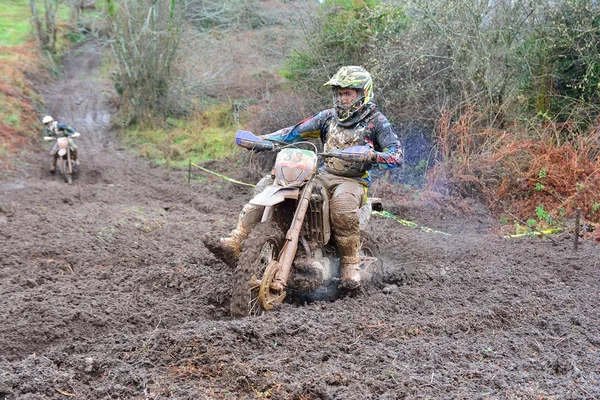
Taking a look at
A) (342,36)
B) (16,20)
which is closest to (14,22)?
(16,20)

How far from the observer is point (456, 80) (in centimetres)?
1368

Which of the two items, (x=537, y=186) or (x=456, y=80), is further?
(x=456, y=80)

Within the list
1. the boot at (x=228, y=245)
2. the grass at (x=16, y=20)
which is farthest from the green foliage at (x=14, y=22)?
the boot at (x=228, y=245)

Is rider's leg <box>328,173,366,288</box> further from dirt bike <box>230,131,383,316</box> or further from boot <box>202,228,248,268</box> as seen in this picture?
boot <box>202,228,248,268</box>

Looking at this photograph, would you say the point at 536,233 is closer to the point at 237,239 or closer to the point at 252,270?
the point at 237,239

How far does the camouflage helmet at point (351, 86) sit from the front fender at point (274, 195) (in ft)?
3.79

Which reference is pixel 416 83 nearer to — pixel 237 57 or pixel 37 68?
pixel 237 57

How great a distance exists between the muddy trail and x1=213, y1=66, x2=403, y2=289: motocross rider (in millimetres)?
580

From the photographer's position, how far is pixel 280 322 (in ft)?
16.0

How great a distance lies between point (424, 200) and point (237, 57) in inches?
599

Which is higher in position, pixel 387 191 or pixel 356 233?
pixel 356 233

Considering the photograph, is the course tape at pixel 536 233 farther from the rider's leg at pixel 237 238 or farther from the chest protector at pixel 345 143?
the rider's leg at pixel 237 238

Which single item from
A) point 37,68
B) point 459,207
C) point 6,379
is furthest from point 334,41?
point 37,68

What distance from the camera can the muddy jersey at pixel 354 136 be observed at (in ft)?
20.3
